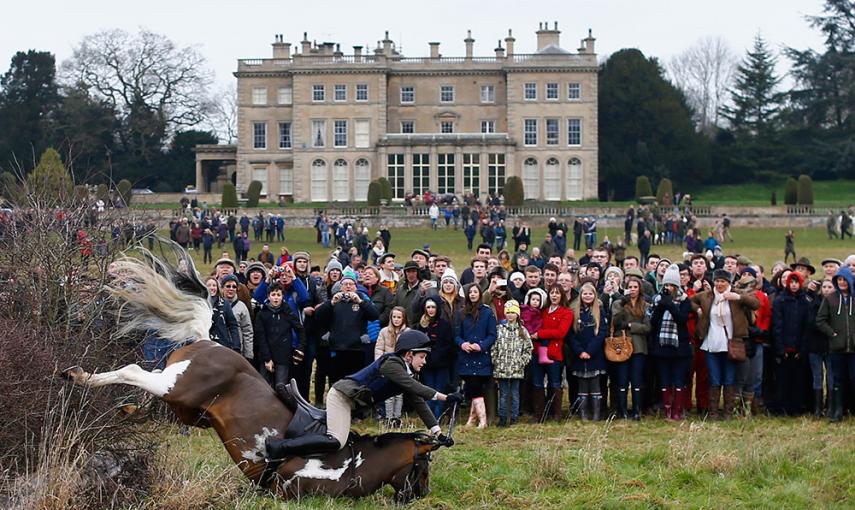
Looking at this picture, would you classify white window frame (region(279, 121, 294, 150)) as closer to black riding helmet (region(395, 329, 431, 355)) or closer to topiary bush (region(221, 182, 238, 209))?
topiary bush (region(221, 182, 238, 209))

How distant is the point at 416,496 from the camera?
8617mm

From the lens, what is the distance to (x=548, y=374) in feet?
40.9

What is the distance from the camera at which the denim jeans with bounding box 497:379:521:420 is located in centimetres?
1214

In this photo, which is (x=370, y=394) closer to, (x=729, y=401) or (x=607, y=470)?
(x=607, y=470)

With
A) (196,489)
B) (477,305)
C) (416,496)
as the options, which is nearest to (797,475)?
(416,496)

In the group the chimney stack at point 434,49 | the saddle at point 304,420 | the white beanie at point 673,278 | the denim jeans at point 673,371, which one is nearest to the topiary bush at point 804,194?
the chimney stack at point 434,49

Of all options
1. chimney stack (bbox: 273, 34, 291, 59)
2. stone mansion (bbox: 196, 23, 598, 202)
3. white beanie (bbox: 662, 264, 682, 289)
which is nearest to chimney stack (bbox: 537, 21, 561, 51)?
stone mansion (bbox: 196, 23, 598, 202)

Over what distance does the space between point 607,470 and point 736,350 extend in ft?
11.4

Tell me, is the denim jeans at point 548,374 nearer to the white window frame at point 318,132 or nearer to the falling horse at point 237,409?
the falling horse at point 237,409

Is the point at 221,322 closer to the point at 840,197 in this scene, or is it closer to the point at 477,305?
the point at 477,305

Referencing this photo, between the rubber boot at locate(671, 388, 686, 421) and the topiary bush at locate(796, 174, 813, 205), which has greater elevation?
the topiary bush at locate(796, 174, 813, 205)

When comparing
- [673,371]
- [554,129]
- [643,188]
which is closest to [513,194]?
[643,188]

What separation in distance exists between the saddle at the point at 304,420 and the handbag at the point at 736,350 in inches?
212

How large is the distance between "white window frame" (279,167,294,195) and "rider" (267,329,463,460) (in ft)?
209
